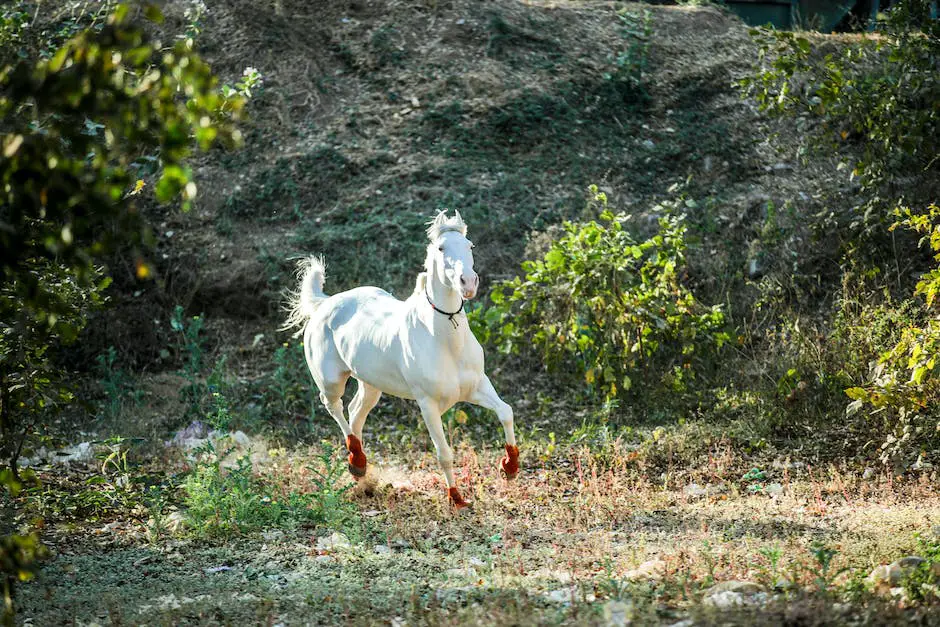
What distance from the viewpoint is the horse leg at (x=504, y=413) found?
21.5ft

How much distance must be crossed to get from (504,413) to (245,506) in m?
1.77

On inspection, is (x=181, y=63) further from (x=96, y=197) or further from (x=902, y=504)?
(x=902, y=504)

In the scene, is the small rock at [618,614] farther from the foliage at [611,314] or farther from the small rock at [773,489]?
the foliage at [611,314]

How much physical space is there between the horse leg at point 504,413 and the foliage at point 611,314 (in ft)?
7.51

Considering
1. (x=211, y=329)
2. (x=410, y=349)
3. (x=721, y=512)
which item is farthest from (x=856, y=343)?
(x=211, y=329)

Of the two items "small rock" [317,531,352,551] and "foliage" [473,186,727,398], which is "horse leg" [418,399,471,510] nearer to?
"small rock" [317,531,352,551]

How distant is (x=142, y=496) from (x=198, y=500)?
3.59ft

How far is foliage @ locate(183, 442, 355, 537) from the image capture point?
21.1 ft

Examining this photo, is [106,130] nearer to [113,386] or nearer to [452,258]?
[452,258]

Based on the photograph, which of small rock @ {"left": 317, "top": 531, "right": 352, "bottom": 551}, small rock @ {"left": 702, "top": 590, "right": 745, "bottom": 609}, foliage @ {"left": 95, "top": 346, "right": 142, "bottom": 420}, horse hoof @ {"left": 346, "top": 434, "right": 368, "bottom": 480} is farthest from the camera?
foliage @ {"left": 95, "top": 346, "right": 142, "bottom": 420}

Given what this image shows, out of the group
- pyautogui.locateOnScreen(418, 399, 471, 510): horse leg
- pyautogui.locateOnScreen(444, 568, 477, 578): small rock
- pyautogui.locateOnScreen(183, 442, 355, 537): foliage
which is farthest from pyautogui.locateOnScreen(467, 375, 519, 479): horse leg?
pyautogui.locateOnScreen(444, 568, 477, 578): small rock

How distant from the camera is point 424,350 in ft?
21.6

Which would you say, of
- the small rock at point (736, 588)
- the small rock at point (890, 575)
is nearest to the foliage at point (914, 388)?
the small rock at point (890, 575)

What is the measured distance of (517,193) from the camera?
492 inches
